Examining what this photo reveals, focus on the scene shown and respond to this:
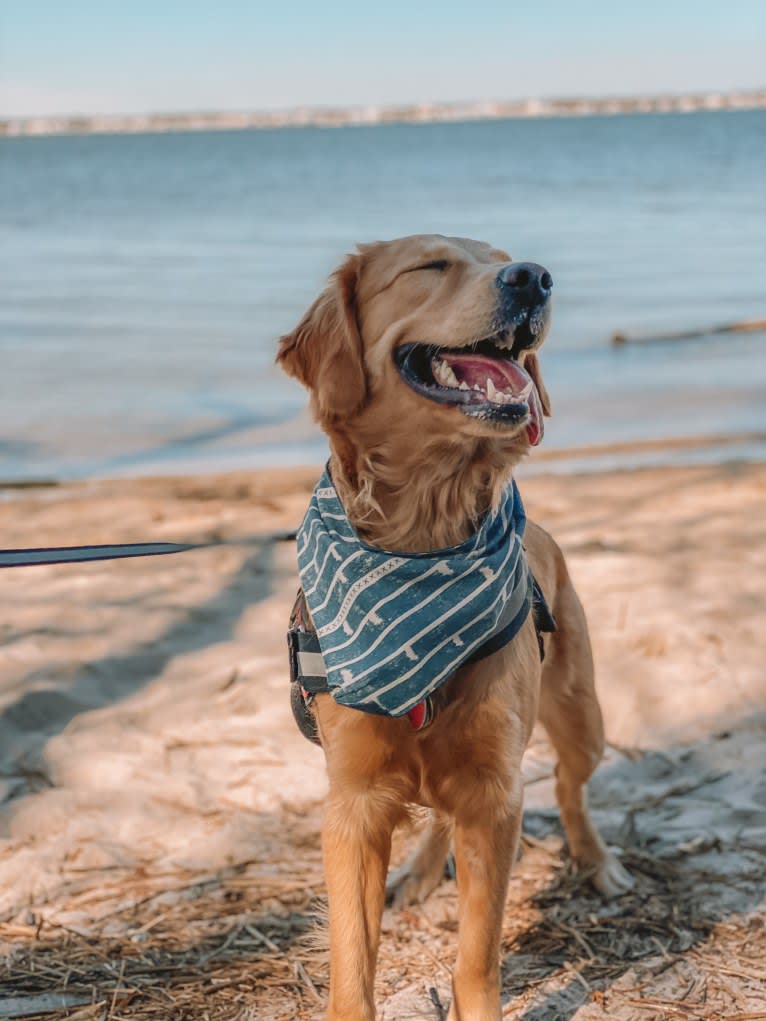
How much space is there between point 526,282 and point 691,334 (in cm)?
1265

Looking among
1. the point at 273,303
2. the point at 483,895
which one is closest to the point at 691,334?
the point at 273,303

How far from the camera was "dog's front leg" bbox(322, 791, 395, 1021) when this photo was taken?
9.67ft

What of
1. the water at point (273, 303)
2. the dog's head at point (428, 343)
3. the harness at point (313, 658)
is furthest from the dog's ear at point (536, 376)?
the water at point (273, 303)

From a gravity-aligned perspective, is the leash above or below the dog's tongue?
below

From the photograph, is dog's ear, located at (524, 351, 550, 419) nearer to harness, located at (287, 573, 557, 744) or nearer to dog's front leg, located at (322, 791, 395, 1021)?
harness, located at (287, 573, 557, 744)

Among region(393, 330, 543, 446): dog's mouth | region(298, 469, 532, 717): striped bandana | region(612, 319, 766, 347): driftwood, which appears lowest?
region(612, 319, 766, 347): driftwood

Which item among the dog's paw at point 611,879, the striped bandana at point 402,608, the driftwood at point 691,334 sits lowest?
the driftwood at point 691,334

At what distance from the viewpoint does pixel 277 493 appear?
844cm

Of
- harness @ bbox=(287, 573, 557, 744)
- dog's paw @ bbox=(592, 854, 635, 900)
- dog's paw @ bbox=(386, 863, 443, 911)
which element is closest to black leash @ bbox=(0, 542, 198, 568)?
harness @ bbox=(287, 573, 557, 744)

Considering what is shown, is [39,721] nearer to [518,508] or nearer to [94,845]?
[94,845]

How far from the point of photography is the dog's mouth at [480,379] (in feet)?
9.63

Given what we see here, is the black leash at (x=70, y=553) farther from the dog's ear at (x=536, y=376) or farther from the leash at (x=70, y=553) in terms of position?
the dog's ear at (x=536, y=376)

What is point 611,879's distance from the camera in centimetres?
394

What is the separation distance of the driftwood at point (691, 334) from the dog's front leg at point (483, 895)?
12386 mm
